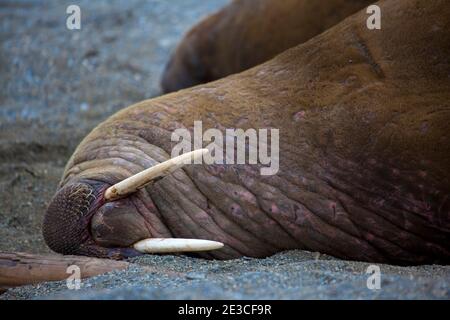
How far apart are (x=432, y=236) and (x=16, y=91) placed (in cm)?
492

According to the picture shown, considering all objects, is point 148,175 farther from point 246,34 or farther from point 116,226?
point 246,34

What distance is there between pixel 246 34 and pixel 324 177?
265 centimetres

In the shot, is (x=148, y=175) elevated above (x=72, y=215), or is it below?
above

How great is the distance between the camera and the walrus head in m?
3.46

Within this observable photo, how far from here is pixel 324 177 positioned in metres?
3.56

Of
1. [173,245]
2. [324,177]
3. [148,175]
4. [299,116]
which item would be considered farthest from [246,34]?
[173,245]

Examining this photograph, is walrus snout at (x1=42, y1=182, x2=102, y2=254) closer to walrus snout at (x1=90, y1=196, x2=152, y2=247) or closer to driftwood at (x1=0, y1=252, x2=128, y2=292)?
walrus snout at (x1=90, y1=196, x2=152, y2=247)

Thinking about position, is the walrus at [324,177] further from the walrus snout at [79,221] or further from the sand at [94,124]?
the sand at [94,124]

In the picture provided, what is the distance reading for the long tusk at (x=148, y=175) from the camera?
3.40 m

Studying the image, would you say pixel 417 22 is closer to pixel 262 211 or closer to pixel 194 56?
pixel 262 211

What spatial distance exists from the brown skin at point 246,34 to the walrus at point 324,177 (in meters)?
1.18

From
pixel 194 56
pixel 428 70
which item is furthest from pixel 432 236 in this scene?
pixel 194 56
